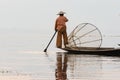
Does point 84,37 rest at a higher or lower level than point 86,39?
higher

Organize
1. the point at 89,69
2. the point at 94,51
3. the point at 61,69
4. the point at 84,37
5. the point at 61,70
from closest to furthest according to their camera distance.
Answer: the point at 61,70 < the point at 61,69 < the point at 89,69 < the point at 94,51 < the point at 84,37

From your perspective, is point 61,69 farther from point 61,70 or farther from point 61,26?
point 61,26

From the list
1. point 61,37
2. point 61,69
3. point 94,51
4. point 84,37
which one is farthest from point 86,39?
point 61,69

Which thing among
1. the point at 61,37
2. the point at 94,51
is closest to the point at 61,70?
the point at 94,51

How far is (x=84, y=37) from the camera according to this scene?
100ft

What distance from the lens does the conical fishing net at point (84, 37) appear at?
30.4 m

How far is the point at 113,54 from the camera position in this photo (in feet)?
90.8

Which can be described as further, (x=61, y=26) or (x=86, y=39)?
(x=86, y=39)

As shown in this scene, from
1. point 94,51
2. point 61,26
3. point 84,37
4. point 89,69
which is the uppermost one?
point 61,26

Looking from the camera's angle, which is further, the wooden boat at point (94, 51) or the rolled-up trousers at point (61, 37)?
the rolled-up trousers at point (61, 37)

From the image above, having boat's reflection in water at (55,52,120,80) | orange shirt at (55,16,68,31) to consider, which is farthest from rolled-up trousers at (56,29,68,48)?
boat's reflection in water at (55,52,120,80)

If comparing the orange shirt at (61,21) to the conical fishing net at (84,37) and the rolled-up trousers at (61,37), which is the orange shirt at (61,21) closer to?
the rolled-up trousers at (61,37)

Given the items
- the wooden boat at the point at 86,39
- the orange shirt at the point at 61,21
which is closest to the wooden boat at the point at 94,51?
the wooden boat at the point at 86,39

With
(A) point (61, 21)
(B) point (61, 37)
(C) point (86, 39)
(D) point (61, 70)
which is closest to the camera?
(D) point (61, 70)
